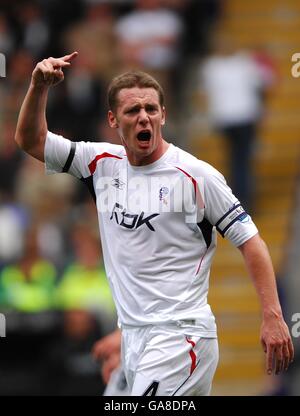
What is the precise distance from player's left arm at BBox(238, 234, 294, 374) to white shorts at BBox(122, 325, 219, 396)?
1.43 ft

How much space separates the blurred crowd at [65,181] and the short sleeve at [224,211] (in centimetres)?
516

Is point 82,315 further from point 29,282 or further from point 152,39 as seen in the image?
point 152,39

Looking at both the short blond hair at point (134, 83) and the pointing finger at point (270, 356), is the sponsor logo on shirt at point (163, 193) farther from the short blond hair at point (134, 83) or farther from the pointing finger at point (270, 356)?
the pointing finger at point (270, 356)

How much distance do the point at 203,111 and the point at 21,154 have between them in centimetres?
318

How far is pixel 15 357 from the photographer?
12.6m

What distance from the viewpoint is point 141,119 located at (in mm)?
7105

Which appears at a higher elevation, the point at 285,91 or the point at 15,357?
the point at 285,91

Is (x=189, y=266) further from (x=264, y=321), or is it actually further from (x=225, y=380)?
(x=225, y=380)

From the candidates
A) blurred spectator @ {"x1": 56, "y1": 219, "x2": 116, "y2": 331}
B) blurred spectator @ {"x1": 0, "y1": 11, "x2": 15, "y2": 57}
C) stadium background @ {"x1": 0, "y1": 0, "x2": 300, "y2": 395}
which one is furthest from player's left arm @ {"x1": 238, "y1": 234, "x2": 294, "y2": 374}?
blurred spectator @ {"x1": 0, "y1": 11, "x2": 15, "y2": 57}

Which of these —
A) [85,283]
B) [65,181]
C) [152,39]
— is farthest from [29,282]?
[152,39]

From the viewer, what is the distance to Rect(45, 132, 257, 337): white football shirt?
7.13 metres

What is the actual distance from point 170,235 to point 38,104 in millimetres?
1083

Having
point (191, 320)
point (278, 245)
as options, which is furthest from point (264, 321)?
point (278, 245)

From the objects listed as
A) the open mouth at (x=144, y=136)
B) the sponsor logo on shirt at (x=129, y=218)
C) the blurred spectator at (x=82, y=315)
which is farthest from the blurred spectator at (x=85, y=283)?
the open mouth at (x=144, y=136)
